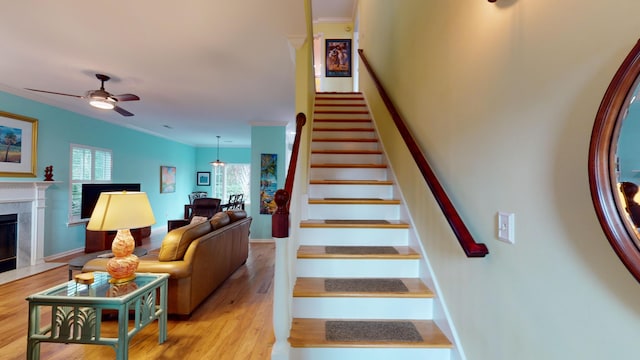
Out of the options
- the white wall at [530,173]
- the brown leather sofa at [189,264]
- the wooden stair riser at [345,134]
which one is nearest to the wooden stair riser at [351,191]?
the white wall at [530,173]

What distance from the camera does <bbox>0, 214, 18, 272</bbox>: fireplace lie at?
403cm

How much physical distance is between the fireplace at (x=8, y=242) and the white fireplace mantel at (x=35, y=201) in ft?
0.66

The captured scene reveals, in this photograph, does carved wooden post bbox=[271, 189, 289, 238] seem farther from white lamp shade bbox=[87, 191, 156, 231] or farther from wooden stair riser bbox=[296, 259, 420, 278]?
white lamp shade bbox=[87, 191, 156, 231]

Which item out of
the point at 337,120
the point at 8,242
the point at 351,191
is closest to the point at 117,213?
the point at 351,191

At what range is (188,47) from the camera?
2.82 metres

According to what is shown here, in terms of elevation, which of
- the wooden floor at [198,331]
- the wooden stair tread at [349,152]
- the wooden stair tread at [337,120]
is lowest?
the wooden floor at [198,331]

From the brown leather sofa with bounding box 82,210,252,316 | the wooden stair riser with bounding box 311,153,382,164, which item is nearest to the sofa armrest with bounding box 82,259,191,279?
the brown leather sofa with bounding box 82,210,252,316

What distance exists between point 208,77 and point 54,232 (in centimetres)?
397

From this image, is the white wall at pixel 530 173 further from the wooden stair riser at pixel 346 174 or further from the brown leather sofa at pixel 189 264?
the brown leather sofa at pixel 189 264

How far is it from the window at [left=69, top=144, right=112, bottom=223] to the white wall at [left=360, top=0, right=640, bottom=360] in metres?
6.23

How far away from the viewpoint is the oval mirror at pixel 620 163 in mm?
647

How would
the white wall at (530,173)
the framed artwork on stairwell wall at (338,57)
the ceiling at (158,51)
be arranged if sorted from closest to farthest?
the white wall at (530,173)
the ceiling at (158,51)
the framed artwork on stairwell wall at (338,57)

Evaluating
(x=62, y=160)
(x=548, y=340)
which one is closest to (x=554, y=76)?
(x=548, y=340)

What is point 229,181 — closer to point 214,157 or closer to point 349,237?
point 214,157
